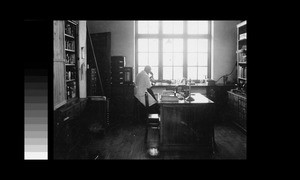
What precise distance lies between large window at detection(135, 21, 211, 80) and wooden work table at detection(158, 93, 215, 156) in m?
4.38

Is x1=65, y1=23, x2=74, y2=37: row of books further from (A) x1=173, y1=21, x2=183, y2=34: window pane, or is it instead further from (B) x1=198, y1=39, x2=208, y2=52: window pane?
(B) x1=198, y1=39, x2=208, y2=52: window pane

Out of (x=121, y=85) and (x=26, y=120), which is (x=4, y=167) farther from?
(x=121, y=85)

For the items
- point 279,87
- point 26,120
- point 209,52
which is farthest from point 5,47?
point 209,52

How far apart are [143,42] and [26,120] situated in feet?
22.7

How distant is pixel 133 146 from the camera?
6.34 m

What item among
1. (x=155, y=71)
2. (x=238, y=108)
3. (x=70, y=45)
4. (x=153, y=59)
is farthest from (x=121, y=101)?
(x=238, y=108)

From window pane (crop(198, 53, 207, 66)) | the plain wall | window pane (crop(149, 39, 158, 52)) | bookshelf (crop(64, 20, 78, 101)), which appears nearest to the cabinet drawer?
bookshelf (crop(64, 20, 78, 101))

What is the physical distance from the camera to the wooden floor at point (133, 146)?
5.59 metres

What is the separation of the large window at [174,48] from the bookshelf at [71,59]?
127 inches

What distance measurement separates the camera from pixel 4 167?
10.4 ft

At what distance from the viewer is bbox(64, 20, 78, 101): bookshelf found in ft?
21.7

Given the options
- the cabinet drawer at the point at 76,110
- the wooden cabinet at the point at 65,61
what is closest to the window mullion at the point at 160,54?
the wooden cabinet at the point at 65,61

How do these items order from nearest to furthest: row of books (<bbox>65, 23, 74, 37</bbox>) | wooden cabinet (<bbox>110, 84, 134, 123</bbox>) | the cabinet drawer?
the cabinet drawer → row of books (<bbox>65, 23, 74, 37</bbox>) → wooden cabinet (<bbox>110, 84, 134, 123</bbox>)

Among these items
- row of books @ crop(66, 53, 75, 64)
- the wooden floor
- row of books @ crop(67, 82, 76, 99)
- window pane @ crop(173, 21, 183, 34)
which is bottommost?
the wooden floor
